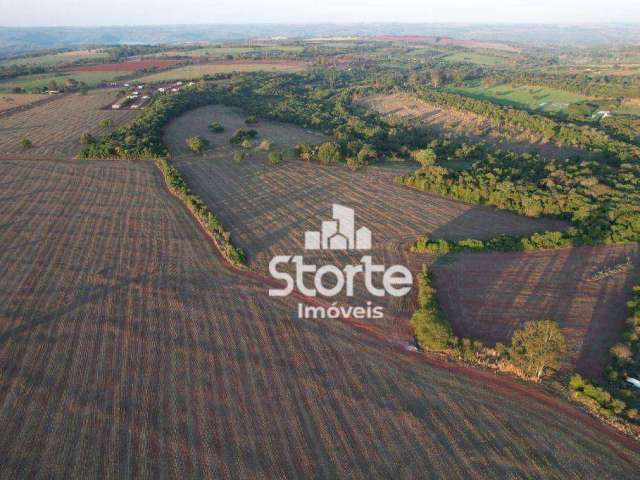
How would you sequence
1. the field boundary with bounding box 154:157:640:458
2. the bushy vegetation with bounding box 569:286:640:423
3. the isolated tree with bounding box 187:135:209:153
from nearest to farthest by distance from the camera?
the field boundary with bounding box 154:157:640:458
the bushy vegetation with bounding box 569:286:640:423
the isolated tree with bounding box 187:135:209:153

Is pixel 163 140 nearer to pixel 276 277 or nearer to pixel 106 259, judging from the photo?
pixel 106 259

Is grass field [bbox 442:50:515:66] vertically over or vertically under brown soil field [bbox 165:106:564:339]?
over

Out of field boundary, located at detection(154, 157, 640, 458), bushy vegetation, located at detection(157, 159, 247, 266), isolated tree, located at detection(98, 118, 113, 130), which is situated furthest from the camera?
isolated tree, located at detection(98, 118, 113, 130)

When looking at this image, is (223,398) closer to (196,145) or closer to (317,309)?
(317,309)

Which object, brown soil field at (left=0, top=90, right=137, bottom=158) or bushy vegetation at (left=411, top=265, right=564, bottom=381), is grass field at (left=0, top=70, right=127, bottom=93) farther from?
bushy vegetation at (left=411, top=265, right=564, bottom=381)

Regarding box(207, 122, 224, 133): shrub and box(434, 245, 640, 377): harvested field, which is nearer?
box(434, 245, 640, 377): harvested field

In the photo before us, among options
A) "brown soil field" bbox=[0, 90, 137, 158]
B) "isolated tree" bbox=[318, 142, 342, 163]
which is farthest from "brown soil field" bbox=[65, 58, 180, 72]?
"isolated tree" bbox=[318, 142, 342, 163]

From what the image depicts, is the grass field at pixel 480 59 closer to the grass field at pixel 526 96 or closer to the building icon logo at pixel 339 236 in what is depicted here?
the grass field at pixel 526 96

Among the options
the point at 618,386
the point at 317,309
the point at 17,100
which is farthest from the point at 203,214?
the point at 17,100
